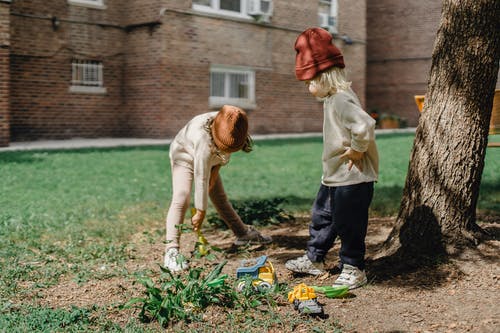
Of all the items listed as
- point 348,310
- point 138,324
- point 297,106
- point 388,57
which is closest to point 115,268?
point 138,324

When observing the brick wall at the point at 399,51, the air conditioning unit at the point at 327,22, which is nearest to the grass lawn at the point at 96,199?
the air conditioning unit at the point at 327,22

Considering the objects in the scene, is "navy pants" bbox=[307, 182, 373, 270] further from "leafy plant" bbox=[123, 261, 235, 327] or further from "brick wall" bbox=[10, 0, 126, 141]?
"brick wall" bbox=[10, 0, 126, 141]

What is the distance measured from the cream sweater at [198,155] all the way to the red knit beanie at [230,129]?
9cm

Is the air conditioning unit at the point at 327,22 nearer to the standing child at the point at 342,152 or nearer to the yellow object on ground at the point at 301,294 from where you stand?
the standing child at the point at 342,152

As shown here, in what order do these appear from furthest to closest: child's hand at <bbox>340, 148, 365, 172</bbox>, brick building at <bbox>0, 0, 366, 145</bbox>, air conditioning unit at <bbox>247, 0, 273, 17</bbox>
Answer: air conditioning unit at <bbox>247, 0, 273, 17</bbox> → brick building at <bbox>0, 0, 366, 145</bbox> → child's hand at <bbox>340, 148, 365, 172</bbox>

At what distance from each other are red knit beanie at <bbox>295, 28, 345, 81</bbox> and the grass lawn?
179 cm

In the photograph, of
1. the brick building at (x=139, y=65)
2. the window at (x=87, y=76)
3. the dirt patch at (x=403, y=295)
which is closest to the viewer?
the dirt patch at (x=403, y=295)

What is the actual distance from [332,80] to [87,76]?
14.1 metres

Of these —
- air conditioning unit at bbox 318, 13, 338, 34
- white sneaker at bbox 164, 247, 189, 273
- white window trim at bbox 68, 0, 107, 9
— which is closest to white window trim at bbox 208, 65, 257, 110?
white window trim at bbox 68, 0, 107, 9

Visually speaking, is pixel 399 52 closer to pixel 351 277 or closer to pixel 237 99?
pixel 237 99

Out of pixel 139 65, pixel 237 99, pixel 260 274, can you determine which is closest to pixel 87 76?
pixel 139 65

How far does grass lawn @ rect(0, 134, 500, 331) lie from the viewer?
4.33 meters

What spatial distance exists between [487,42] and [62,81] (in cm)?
1369

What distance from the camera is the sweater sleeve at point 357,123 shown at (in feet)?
11.4
